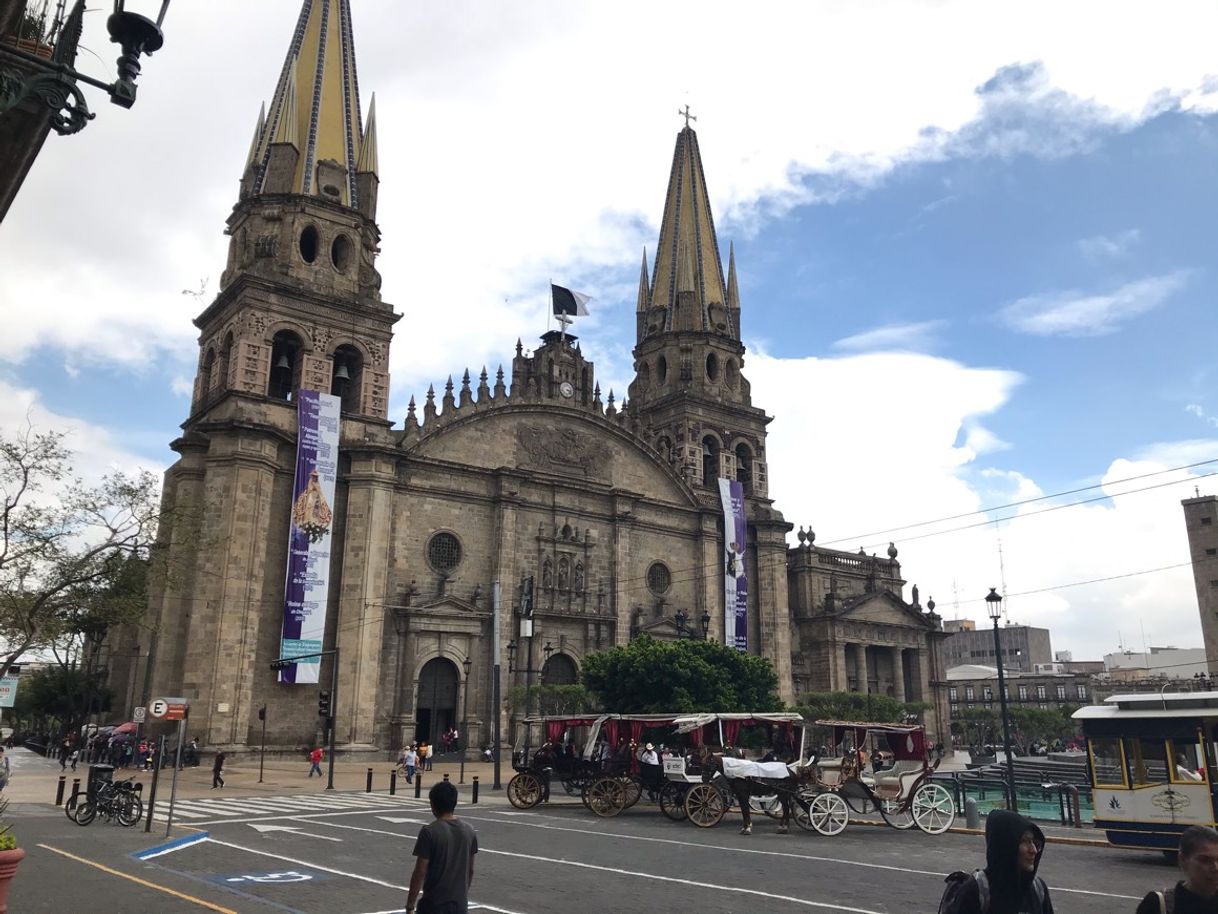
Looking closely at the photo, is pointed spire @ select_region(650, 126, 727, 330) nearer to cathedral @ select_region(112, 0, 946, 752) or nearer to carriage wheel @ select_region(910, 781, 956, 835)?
cathedral @ select_region(112, 0, 946, 752)

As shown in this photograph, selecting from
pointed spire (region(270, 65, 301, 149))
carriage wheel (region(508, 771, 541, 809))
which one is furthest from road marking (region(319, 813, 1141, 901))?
pointed spire (region(270, 65, 301, 149))

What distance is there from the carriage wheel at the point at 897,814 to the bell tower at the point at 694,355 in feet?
105

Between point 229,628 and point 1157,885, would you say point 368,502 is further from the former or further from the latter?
point 1157,885

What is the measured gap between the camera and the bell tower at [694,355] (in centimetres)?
5225

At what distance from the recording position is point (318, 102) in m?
42.1

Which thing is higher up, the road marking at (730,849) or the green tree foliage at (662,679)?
the green tree foliage at (662,679)

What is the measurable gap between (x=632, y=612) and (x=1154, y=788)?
103 feet

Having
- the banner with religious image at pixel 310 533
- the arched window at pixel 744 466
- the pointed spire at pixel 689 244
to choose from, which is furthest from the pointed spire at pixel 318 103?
the arched window at pixel 744 466

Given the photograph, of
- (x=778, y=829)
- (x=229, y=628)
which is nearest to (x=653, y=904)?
(x=778, y=829)

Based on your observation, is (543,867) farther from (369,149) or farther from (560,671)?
(369,149)

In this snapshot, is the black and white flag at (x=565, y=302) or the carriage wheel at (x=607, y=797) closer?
the carriage wheel at (x=607, y=797)

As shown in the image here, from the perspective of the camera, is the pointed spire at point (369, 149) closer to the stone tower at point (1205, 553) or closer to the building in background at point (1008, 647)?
the stone tower at point (1205, 553)

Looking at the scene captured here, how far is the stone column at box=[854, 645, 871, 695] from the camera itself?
53.5m

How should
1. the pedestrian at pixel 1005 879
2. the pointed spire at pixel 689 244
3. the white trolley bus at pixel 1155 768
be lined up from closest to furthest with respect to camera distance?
the pedestrian at pixel 1005 879, the white trolley bus at pixel 1155 768, the pointed spire at pixel 689 244
